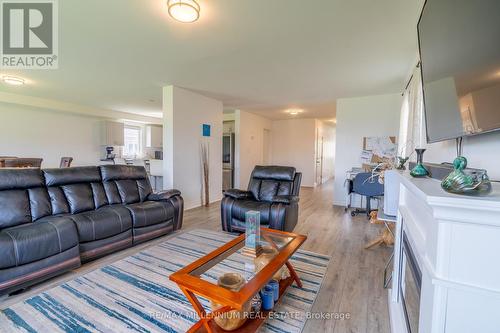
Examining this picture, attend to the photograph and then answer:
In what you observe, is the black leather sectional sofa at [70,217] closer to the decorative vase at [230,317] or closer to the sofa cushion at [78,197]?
the sofa cushion at [78,197]

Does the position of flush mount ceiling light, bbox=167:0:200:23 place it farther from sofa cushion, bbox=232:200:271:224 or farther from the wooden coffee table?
sofa cushion, bbox=232:200:271:224

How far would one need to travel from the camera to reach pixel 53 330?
149 cm

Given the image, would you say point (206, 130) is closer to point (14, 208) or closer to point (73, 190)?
point (73, 190)

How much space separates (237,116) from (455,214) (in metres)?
6.13

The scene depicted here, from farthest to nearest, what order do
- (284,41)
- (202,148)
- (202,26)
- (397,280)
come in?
(202,148)
(284,41)
(202,26)
(397,280)

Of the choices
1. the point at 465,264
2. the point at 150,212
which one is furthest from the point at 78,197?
the point at 465,264

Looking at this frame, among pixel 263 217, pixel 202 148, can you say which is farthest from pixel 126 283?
pixel 202 148

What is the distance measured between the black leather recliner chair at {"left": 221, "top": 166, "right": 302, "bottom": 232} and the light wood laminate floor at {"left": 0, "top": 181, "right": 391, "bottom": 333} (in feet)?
1.36

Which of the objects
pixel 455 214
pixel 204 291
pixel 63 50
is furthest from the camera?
pixel 63 50

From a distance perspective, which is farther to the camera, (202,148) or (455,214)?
(202,148)

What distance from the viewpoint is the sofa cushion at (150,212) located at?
2.81 meters

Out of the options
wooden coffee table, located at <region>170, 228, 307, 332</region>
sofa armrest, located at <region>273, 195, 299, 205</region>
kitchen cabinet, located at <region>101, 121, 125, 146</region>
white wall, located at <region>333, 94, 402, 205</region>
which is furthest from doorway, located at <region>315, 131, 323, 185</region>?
wooden coffee table, located at <region>170, 228, 307, 332</region>

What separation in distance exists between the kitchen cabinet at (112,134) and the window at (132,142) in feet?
2.32

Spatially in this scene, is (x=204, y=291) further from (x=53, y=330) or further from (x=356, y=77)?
(x=356, y=77)
